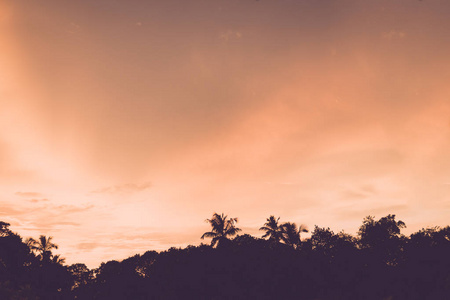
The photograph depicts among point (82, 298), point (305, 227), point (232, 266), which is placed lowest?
point (82, 298)

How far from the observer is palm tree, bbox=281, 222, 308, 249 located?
47656 mm

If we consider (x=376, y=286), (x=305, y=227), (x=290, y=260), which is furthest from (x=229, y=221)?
(x=376, y=286)

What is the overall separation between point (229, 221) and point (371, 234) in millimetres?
22475

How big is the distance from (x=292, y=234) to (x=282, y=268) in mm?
17507

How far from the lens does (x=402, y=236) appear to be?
146 feet

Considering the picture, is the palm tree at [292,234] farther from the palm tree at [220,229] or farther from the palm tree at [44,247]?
the palm tree at [44,247]

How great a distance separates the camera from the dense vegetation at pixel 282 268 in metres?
29.0

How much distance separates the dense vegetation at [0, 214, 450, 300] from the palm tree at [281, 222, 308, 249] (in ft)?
0.52

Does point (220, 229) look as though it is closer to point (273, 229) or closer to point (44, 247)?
point (273, 229)

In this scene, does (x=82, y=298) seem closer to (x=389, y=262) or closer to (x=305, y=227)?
(x=305, y=227)

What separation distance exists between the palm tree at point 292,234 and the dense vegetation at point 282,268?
16 cm

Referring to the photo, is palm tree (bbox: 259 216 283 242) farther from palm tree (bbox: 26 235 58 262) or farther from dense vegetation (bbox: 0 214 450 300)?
palm tree (bbox: 26 235 58 262)

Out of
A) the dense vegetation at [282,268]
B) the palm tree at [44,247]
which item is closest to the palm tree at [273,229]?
the dense vegetation at [282,268]

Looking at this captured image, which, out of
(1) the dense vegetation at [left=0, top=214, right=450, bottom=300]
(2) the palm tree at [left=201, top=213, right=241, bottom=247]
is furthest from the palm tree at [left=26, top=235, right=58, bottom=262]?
(2) the palm tree at [left=201, top=213, right=241, bottom=247]
